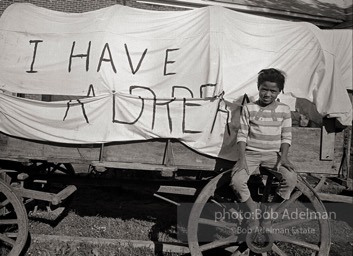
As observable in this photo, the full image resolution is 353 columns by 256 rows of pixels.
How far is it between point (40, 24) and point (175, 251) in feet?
10.0

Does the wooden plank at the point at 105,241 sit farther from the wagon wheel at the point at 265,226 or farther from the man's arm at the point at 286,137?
the man's arm at the point at 286,137

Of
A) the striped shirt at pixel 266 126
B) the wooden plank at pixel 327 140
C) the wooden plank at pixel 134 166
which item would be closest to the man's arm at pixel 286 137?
the striped shirt at pixel 266 126

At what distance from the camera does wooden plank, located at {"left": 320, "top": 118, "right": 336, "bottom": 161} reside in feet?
11.8

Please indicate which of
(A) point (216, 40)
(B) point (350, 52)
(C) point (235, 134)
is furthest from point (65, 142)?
(B) point (350, 52)

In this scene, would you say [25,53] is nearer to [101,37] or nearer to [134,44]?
[101,37]

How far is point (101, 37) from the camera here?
3.89 m

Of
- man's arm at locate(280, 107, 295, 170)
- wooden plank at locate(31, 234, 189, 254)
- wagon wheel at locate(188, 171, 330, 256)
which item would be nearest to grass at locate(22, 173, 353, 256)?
wooden plank at locate(31, 234, 189, 254)

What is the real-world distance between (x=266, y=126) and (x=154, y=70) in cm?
139

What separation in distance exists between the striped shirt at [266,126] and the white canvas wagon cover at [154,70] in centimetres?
25

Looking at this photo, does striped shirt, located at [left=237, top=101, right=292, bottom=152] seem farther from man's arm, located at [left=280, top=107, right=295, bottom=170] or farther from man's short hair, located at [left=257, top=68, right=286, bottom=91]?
man's short hair, located at [left=257, top=68, right=286, bottom=91]

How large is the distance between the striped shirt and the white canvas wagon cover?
25cm

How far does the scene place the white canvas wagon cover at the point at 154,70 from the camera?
3555 millimetres

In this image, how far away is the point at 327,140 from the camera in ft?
11.9

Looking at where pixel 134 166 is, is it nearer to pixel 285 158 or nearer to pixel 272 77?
pixel 285 158
